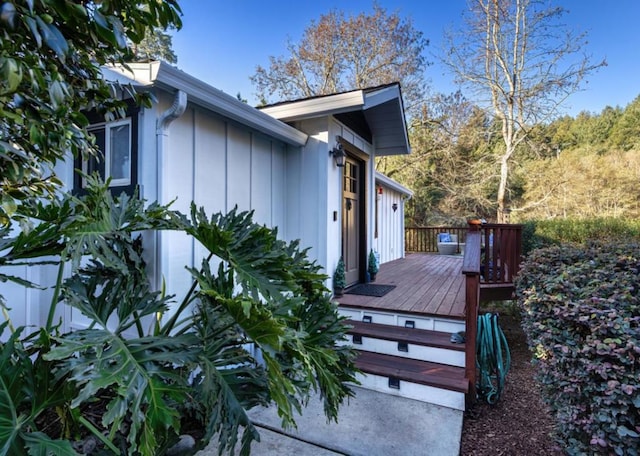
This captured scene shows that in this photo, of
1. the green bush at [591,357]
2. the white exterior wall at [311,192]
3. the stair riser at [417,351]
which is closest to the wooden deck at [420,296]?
the stair riser at [417,351]

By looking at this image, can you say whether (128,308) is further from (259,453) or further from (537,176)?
(537,176)

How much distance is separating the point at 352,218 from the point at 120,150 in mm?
3401

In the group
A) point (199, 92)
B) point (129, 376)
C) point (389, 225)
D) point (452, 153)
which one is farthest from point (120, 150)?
point (452, 153)

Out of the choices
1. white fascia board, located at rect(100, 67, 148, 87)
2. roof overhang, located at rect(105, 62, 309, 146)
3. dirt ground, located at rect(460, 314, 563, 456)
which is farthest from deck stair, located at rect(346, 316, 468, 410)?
white fascia board, located at rect(100, 67, 148, 87)

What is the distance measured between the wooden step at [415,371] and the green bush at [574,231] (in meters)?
4.64

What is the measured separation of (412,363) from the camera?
3.44 meters

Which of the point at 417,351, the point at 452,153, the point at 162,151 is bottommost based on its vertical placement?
the point at 417,351

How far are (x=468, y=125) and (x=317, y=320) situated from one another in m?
14.4

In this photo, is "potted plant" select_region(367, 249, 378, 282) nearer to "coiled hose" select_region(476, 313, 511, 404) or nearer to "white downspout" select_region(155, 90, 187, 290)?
"coiled hose" select_region(476, 313, 511, 404)

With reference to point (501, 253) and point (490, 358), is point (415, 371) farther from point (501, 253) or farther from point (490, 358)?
point (501, 253)

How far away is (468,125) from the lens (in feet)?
46.8

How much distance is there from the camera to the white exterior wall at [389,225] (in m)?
8.52

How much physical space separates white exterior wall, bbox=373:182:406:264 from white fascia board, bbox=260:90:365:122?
167 inches

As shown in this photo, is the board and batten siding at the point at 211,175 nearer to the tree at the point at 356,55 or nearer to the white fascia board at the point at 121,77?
the white fascia board at the point at 121,77
